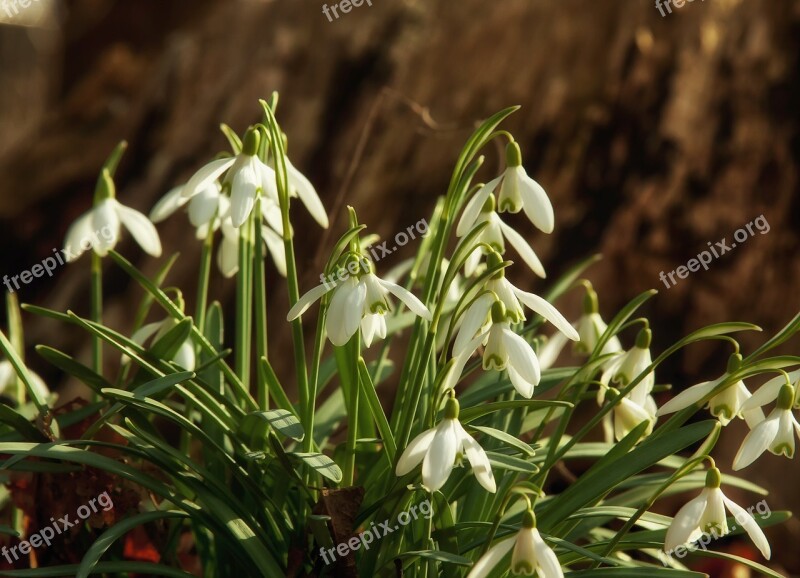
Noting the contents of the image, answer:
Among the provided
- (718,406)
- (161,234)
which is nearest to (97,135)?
(161,234)

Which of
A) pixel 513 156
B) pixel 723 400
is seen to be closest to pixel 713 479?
pixel 723 400

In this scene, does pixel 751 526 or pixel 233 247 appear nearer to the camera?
pixel 751 526

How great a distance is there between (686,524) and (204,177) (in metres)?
0.76

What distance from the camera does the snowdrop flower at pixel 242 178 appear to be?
1.16 m

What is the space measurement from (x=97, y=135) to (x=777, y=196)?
2.20 meters

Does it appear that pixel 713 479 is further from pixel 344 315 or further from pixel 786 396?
pixel 344 315

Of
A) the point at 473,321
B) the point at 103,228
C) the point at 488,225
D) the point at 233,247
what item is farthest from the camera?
the point at 233,247

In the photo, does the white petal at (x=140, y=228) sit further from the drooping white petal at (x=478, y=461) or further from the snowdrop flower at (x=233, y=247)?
the drooping white petal at (x=478, y=461)

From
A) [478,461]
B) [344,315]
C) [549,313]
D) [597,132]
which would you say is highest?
[597,132]

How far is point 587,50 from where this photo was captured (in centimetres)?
255

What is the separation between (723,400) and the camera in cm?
122

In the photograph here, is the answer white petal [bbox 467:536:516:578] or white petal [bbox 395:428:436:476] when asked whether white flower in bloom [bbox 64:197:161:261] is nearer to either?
white petal [bbox 395:428:436:476]

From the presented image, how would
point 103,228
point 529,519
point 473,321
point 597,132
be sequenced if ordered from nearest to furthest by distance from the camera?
point 529,519 < point 473,321 < point 103,228 < point 597,132

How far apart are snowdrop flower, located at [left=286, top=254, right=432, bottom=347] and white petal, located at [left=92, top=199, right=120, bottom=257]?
484mm
